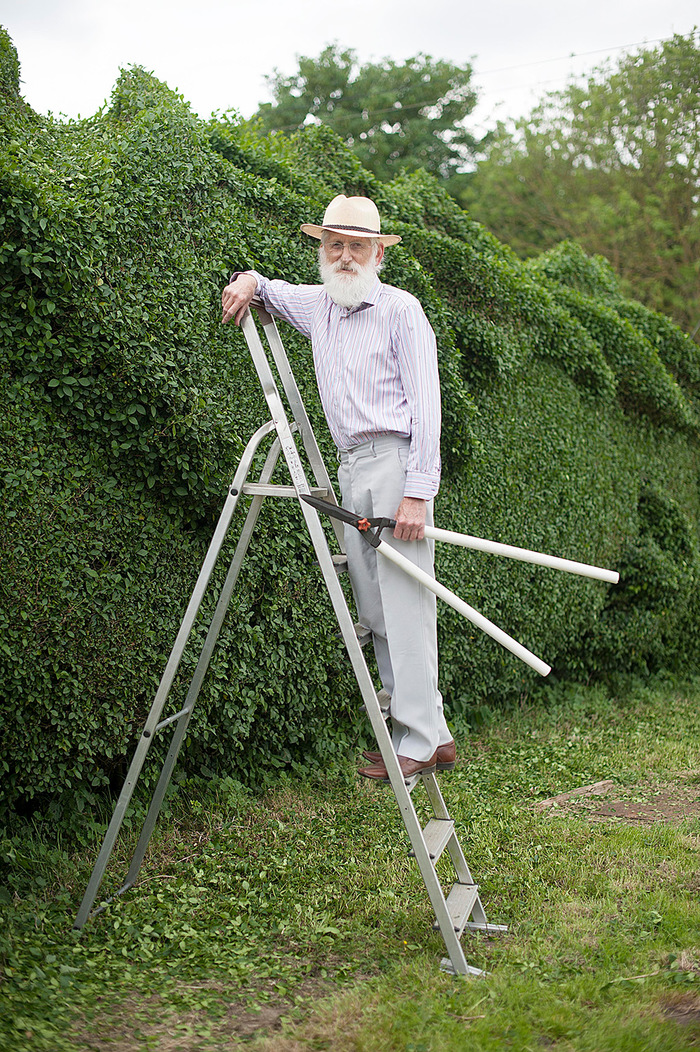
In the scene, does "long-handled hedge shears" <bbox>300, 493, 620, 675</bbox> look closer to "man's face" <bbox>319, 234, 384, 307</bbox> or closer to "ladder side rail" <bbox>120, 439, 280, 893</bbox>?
"ladder side rail" <bbox>120, 439, 280, 893</bbox>

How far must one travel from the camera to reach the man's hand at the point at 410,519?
123 inches

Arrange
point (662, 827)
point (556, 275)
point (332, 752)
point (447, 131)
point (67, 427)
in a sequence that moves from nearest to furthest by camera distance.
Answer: point (67, 427)
point (662, 827)
point (332, 752)
point (556, 275)
point (447, 131)

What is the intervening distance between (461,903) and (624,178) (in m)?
22.1

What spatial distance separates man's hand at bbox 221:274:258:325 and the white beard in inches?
11.5

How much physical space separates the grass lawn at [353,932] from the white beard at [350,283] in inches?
93.0

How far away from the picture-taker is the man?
125 inches

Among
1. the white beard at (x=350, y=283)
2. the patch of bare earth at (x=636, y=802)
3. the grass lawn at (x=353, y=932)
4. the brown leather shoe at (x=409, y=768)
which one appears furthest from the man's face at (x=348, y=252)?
the patch of bare earth at (x=636, y=802)

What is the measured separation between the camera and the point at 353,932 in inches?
134

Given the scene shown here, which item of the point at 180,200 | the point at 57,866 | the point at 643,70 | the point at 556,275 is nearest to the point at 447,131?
the point at 643,70

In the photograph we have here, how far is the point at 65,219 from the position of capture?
365cm

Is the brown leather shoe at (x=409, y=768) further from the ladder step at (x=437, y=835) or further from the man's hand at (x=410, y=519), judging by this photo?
the man's hand at (x=410, y=519)

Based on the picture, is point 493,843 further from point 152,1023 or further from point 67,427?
point 67,427

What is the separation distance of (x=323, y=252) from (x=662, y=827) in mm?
3252

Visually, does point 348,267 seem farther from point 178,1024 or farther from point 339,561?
point 178,1024
